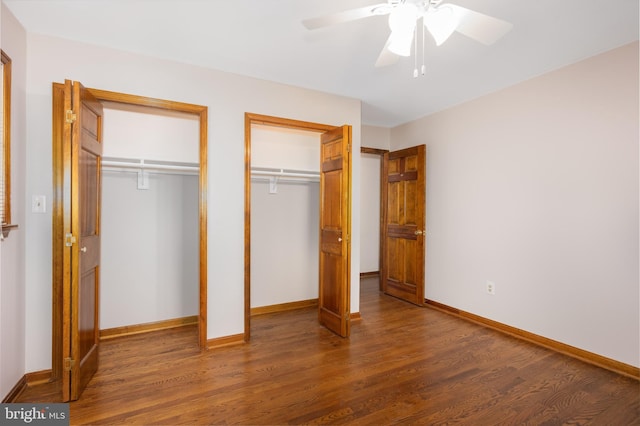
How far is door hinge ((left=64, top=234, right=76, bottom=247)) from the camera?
194cm

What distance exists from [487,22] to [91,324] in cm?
325

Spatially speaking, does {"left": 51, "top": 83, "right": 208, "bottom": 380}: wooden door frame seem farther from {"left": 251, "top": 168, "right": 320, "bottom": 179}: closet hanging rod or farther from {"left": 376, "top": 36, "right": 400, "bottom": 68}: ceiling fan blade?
{"left": 376, "top": 36, "right": 400, "bottom": 68}: ceiling fan blade

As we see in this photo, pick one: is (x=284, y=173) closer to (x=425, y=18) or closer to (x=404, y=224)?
(x=404, y=224)

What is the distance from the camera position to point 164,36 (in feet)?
7.65

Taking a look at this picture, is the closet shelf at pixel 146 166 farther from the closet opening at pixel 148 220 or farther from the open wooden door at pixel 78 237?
the open wooden door at pixel 78 237

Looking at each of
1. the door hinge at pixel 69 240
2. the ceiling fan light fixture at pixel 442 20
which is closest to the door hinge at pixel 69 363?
the door hinge at pixel 69 240

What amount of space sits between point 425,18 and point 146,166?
2.61 metres

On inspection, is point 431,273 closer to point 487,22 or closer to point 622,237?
point 622,237

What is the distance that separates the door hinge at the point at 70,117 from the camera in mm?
1963

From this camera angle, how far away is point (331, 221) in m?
3.37

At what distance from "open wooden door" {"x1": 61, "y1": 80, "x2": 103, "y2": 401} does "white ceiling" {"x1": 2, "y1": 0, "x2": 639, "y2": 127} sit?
0.54 metres

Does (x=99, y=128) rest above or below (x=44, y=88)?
below

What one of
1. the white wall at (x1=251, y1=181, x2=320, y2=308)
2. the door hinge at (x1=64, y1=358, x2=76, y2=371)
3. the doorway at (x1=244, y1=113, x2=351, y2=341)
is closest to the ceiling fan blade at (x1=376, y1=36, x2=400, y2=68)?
the doorway at (x1=244, y1=113, x2=351, y2=341)

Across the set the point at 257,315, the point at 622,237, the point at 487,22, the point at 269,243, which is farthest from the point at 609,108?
the point at 257,315
